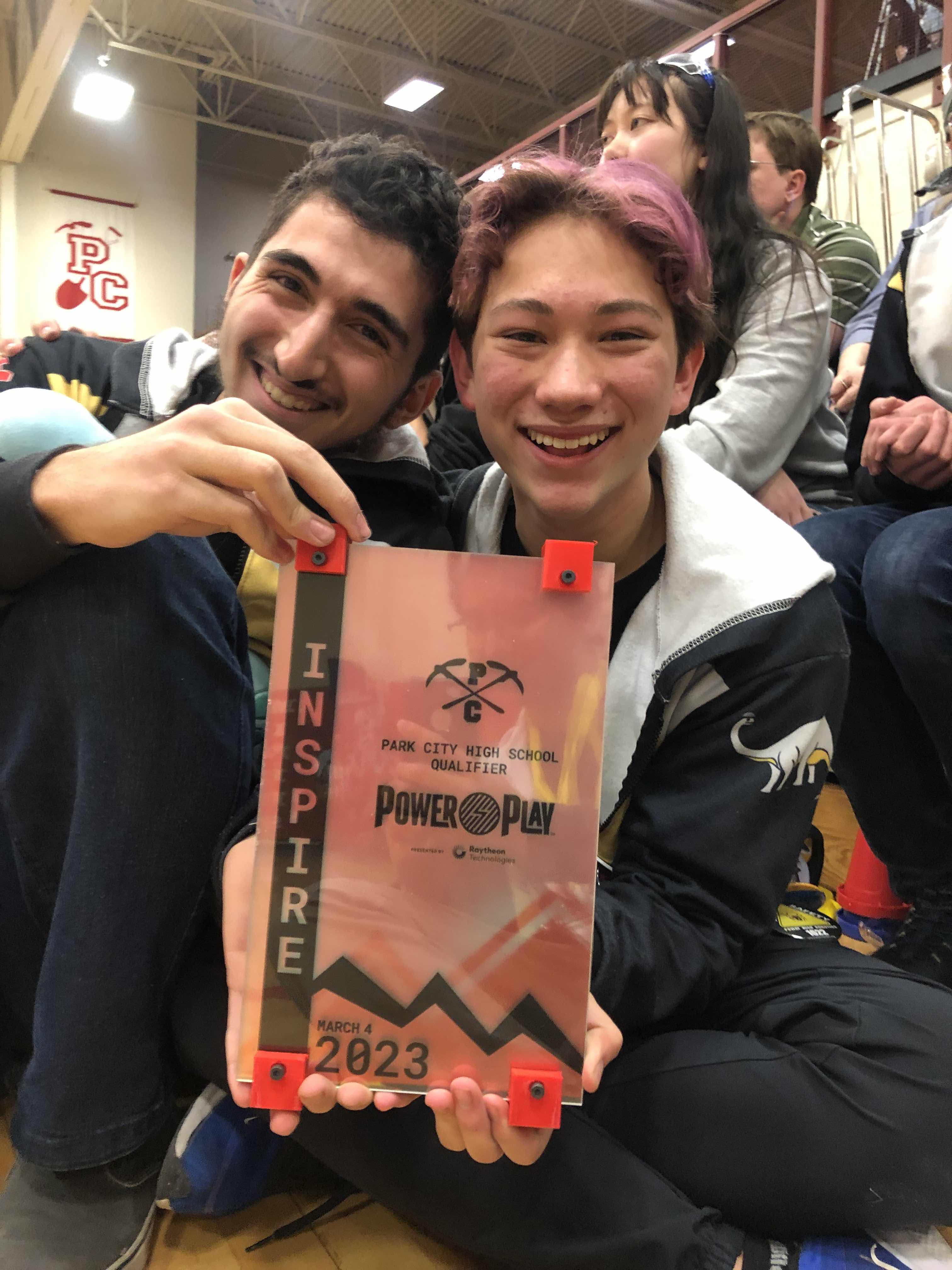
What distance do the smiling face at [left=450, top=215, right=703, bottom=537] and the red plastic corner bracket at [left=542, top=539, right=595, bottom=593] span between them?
23 centimetres

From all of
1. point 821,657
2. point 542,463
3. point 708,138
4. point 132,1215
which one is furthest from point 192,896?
point 708,138

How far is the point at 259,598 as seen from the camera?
0.99 meters

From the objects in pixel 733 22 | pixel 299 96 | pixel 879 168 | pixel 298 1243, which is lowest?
pixel 298 1243

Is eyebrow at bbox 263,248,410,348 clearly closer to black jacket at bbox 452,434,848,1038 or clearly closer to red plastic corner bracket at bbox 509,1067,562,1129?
black jacket at bbox 452,434,848,1038

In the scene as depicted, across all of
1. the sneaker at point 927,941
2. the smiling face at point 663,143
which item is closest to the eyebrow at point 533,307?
the smiling face at point 663,143

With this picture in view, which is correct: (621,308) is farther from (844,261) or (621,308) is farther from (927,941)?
(844,261)

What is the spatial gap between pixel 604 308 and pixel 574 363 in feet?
0.21

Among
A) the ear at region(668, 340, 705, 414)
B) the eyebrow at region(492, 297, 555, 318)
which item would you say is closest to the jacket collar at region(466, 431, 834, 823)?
the ear at region(668, 340, 705, 414)

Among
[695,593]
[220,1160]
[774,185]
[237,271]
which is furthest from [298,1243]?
[774,185]

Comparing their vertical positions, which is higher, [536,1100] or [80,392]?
[80,392]

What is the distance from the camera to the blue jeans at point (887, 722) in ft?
3.92

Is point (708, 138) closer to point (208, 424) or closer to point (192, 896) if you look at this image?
point (208, 424)

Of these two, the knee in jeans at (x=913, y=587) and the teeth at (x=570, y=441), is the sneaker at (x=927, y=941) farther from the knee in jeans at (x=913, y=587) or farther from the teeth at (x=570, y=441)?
the teeth at (x=570, y=441)

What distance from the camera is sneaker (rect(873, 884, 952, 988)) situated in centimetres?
118
